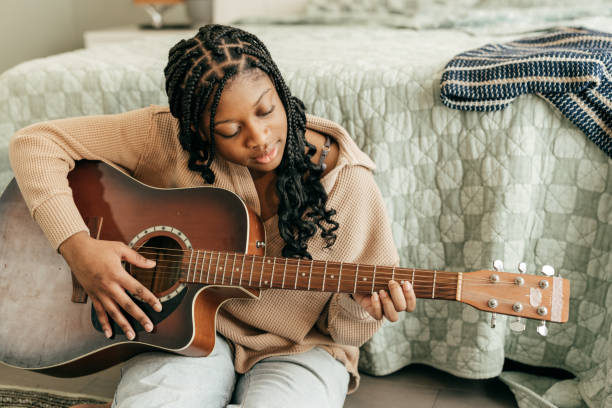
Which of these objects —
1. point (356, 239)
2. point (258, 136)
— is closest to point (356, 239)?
point (356, 239)

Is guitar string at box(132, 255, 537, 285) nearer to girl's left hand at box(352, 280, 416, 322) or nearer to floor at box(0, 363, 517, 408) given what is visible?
girl's left hand at box(352, 280, 416, 322)

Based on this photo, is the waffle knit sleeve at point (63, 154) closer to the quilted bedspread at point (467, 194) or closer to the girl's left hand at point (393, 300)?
the quilted bedspread at point (467, 194)

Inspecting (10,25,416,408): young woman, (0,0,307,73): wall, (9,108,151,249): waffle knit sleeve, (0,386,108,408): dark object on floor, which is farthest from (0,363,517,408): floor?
(0,0,307,73): wall

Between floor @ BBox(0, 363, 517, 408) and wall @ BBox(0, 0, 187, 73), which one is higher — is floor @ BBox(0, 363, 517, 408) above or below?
below

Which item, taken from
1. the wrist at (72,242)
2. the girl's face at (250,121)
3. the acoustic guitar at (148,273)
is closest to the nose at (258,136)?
the girl's face at (250,121)

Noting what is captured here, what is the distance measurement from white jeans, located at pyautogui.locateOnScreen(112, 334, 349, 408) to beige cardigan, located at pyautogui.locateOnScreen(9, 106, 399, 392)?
0.03 meters

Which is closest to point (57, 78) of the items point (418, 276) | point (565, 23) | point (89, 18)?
point (418, 276)

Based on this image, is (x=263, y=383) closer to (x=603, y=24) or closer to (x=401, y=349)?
(x=401, y=349)

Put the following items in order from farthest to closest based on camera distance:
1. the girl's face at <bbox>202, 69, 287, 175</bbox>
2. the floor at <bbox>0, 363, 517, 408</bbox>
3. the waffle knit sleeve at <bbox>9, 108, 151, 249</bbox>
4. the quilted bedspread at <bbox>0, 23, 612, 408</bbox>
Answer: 1. the floor at <bbox>0, 363, 517, 408</bbox>
2. the quilted bedspread at <bbox>0, 23, 612, 408</bbox>
3. the waffle knit sleeve at <bbox>9, 108, 151, 249</bbox>
4. the girl's face at <bbox>202, 69, 287, 175</bbox>

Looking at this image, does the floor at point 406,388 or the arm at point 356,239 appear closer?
the arm at point 356,239

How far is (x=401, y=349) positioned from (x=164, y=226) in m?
0.65

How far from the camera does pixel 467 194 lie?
1.14 metres

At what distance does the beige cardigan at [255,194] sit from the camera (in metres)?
1.00

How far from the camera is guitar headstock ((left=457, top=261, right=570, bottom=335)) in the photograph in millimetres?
744
